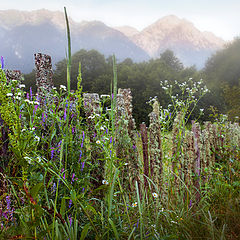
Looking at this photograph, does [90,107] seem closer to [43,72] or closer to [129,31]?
[43,72]

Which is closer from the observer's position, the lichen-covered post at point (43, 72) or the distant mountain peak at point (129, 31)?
the lichen-covered post at point (43, 72)

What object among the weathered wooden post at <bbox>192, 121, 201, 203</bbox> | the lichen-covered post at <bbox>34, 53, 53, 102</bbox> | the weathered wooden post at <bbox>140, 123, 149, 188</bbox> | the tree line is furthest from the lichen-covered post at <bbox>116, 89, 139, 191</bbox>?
the tree line

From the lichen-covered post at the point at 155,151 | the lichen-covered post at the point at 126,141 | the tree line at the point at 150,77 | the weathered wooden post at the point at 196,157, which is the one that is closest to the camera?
the lichen-covered post at the point at 126,141

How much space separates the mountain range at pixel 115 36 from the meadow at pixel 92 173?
348 ft

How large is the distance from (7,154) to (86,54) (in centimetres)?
2762

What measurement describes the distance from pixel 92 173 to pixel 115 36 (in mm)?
120193

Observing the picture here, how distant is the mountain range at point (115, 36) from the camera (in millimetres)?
108750

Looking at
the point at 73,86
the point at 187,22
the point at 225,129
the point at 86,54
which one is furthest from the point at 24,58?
the point at 225,129

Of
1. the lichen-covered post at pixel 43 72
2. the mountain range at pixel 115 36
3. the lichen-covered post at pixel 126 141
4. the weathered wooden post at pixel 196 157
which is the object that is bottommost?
the weathered wooden post at pixel 196 157

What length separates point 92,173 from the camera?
90.7 inches

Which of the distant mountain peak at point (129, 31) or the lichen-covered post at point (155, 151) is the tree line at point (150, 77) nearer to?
the lichen-covered post at point (155, 151)

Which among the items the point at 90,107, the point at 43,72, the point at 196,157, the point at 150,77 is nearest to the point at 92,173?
the point at 90,107

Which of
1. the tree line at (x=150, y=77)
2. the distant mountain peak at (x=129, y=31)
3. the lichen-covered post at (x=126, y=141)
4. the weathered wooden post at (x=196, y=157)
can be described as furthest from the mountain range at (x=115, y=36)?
the lichen-covered post at (x=126, y=141)

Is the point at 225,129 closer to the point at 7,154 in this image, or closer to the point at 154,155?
the point at 154,155
